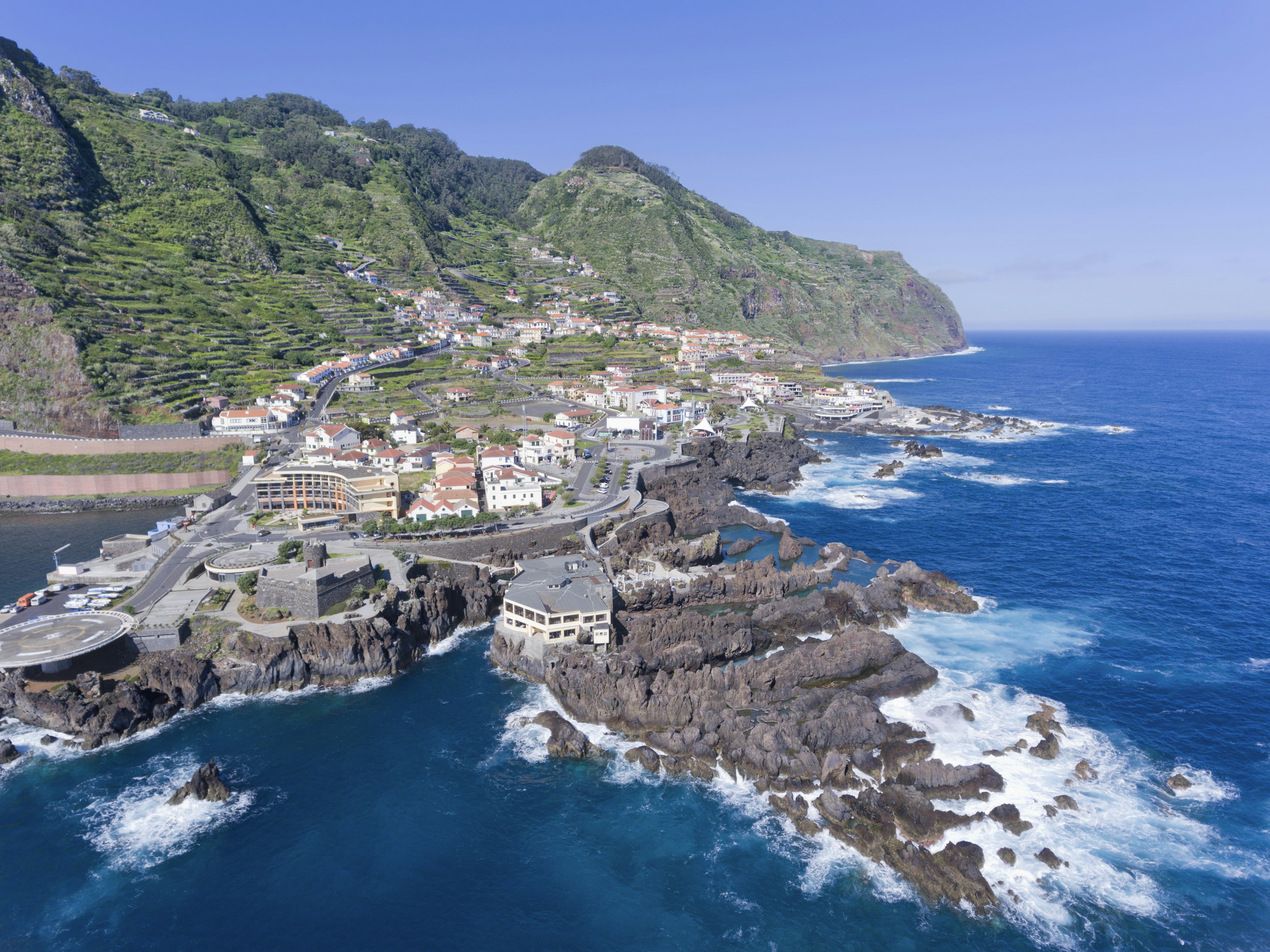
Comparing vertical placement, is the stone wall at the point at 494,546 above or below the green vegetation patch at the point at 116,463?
below

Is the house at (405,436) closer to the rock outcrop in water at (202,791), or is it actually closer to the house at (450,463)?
the house at (450,463)

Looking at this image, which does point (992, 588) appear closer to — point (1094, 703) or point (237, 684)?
point (1094, 703)

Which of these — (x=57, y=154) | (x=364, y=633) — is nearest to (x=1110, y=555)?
(x=364, y=633)

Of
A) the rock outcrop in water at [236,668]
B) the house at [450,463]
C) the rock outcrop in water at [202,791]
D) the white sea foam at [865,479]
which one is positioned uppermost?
the house at [450,463]

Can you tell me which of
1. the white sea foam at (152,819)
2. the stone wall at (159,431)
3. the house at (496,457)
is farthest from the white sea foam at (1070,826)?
the stone wall at (159,431)

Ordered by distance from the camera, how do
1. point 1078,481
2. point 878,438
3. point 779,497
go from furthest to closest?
point 878,438, point 1078,481, point 779,497

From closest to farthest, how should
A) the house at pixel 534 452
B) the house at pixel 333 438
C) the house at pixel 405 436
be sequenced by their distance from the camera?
the house at pixel 333 438
the house at pixel 534 452
the house at pixel 405 436

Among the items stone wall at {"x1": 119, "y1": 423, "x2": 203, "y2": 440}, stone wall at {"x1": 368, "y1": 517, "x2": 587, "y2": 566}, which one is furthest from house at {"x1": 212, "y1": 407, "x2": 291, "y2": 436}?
stone wall at {"x1": 368, "y1": 517, "x2": 587, "y2": 566}

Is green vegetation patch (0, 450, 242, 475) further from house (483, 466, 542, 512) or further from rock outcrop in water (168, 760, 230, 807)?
rock outcrop in water (168, 760, 230, 807)
